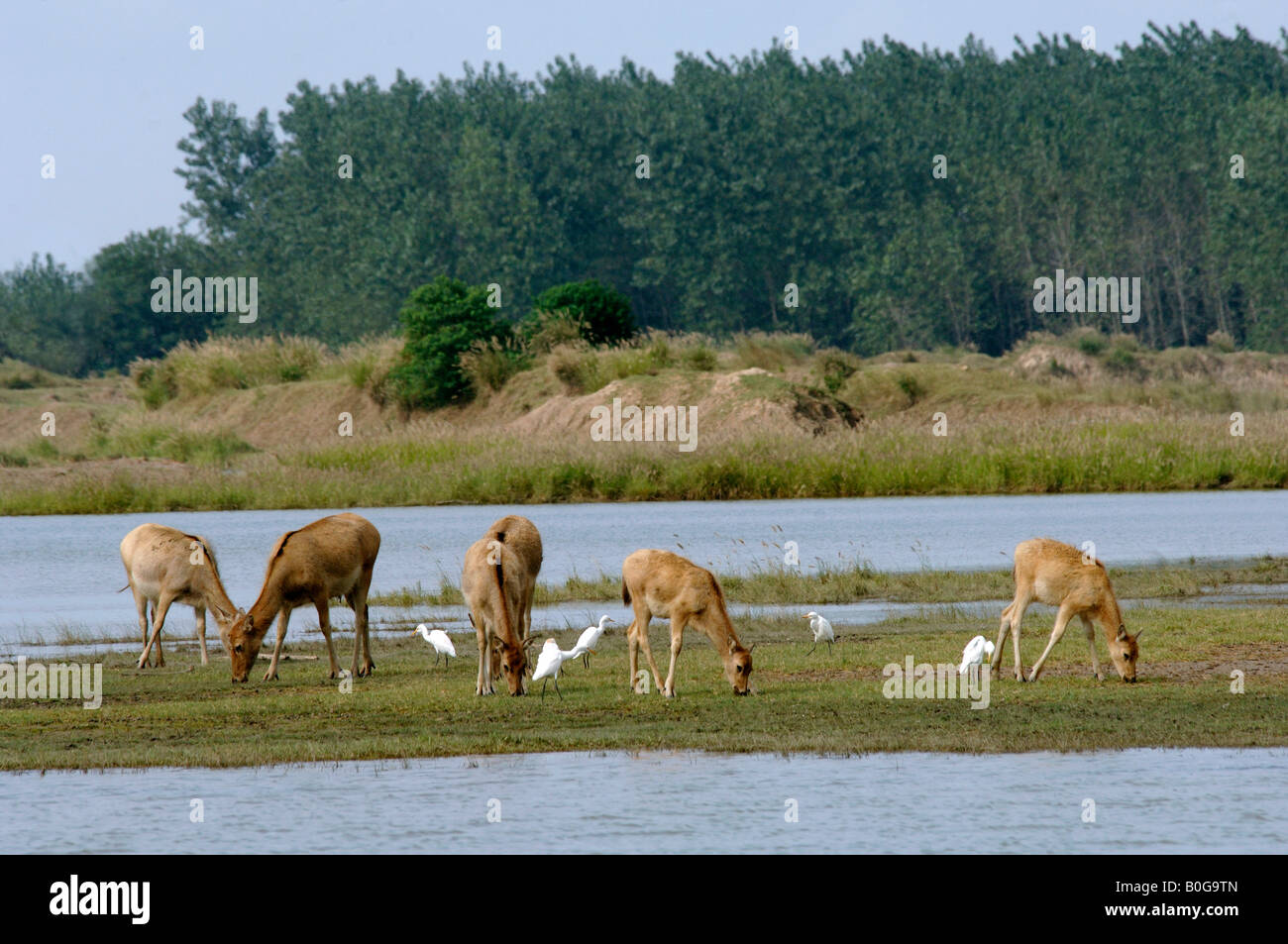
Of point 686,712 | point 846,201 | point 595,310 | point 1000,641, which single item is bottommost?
point 686,712

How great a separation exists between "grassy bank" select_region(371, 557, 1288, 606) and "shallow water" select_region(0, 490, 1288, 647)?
0.83 m

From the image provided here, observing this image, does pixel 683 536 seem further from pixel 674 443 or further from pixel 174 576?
pixel 174 576

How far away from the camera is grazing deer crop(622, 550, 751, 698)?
15.8 meters

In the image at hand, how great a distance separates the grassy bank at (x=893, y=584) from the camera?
24.8 m

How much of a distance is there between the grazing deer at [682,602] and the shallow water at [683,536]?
927 centimetres

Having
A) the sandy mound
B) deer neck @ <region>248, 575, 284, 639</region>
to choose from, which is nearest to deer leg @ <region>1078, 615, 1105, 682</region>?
deer neck @ <region>248, 575, 284, 639</region>

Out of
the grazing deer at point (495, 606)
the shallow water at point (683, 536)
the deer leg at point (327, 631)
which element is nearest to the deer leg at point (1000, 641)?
the grazing deer at point (495, 606)

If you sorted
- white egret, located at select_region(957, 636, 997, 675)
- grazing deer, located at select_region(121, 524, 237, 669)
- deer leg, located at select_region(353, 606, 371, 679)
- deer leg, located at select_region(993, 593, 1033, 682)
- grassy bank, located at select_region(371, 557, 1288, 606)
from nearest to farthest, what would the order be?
deer leg, located at select_region(993, 593, 1033, 682), white egret, located at select_region(957, 636, 997, 675), deer leg, located at select_region(353, 606, 371, 679), grazing deer, located at select_region(121, 524, 237, 669), grassy bank, located at select_region(371, 557, 1288, 606)

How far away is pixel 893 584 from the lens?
85.3ft

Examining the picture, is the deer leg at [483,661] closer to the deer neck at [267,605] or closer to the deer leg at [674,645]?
the deer leg at [674,645]

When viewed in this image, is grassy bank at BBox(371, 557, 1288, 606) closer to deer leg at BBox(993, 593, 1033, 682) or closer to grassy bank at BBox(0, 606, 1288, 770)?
grassy bank at BBox(0, 606, 1288, 770)

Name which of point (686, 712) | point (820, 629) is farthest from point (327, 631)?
point (820, 629)

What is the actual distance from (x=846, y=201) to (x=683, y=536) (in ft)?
217
